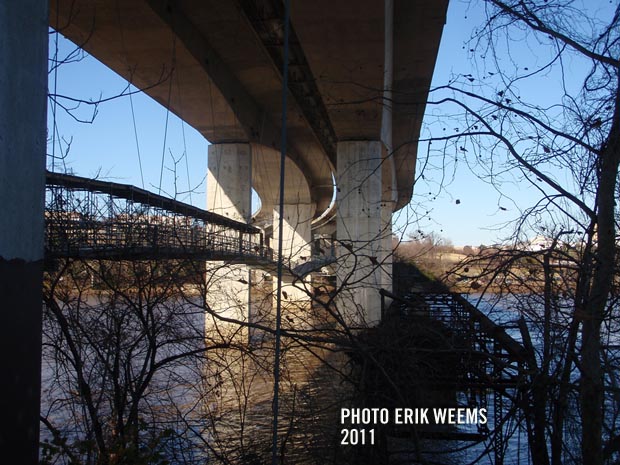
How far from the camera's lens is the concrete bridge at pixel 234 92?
409cm

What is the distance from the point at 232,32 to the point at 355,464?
18.2 metres

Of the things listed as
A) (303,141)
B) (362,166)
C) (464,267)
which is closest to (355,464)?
(464,267)

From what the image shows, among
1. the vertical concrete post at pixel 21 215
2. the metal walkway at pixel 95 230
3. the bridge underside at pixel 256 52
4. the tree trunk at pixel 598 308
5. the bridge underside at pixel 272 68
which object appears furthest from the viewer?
the bridge underside at pixel 256 52

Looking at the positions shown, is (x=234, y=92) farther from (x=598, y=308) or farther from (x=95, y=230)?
(x=598, y=308)

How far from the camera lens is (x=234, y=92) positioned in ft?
86.6

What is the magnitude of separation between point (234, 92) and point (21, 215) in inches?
907

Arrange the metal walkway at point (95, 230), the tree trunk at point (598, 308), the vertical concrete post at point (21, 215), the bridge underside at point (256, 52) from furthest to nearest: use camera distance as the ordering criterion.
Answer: the bridge underside at point (256, 52) < the metal walkway at point (95, 230) < the tree trunk at point (598, 308) < the vertical concrete post at point (21, 215)

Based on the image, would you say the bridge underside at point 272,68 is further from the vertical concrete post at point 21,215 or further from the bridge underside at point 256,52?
the vertical concrete post at point 21,215

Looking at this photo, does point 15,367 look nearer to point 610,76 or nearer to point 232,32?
point 610,76

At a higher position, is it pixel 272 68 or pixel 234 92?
pixel 272 68

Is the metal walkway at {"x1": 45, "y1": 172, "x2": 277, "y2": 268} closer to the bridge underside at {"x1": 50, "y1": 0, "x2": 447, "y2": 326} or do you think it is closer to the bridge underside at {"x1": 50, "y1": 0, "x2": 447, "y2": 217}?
the bridge underside at {"x1": 50, "y1": 0, "x2": 447, "y2": 326}

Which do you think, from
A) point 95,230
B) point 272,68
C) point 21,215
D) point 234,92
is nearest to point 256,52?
point 272,68

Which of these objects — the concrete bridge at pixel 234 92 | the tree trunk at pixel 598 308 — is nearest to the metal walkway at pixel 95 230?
the concrete bridge at pixel 234 92

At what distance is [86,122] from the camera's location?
6.33m
